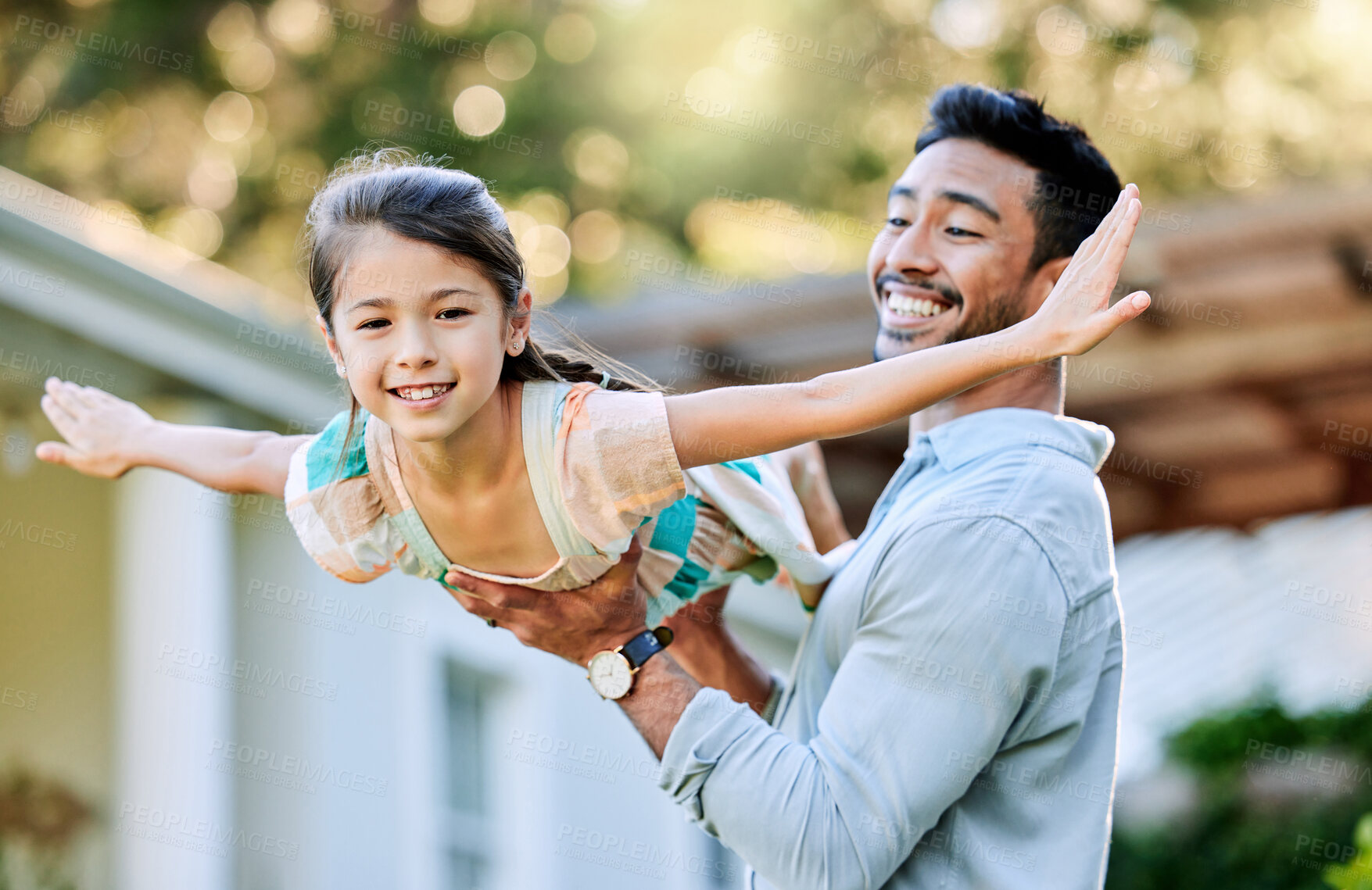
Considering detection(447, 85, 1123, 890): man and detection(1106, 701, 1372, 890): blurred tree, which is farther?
detection(1106, 701, 1372, 890): blurred tree

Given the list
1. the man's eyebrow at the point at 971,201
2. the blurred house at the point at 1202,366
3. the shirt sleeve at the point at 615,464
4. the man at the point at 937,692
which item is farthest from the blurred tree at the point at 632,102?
the shirt sleeve at the point at 615,464

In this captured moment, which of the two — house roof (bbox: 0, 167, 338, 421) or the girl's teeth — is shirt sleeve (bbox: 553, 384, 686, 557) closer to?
the girl's teeth

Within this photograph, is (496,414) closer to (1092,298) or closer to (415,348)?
(415,348)

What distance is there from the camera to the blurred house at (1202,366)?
171 inches

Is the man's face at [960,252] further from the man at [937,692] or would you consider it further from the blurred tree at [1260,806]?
the blurred tree at [1260,806]

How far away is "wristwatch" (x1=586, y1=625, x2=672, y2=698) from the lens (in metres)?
2.21

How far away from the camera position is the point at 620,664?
7.28 ft

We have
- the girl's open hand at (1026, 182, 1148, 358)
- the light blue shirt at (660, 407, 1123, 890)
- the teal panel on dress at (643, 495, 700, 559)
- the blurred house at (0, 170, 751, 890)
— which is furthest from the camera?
the blurred house at (0, 170, 751, 890)

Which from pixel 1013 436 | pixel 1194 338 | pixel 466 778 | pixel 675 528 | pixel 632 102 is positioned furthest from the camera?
pixel 632 102

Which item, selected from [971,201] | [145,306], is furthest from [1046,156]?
[145,306]

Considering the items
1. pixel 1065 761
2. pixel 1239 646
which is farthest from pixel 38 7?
pixel 1065 761

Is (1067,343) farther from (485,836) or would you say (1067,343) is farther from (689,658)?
(485,836)

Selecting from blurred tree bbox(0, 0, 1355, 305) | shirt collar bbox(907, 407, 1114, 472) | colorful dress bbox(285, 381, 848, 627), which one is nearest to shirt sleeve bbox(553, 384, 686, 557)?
colorful dress bbox(285, 381, 848, 627)

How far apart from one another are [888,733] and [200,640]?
3.37 metres
